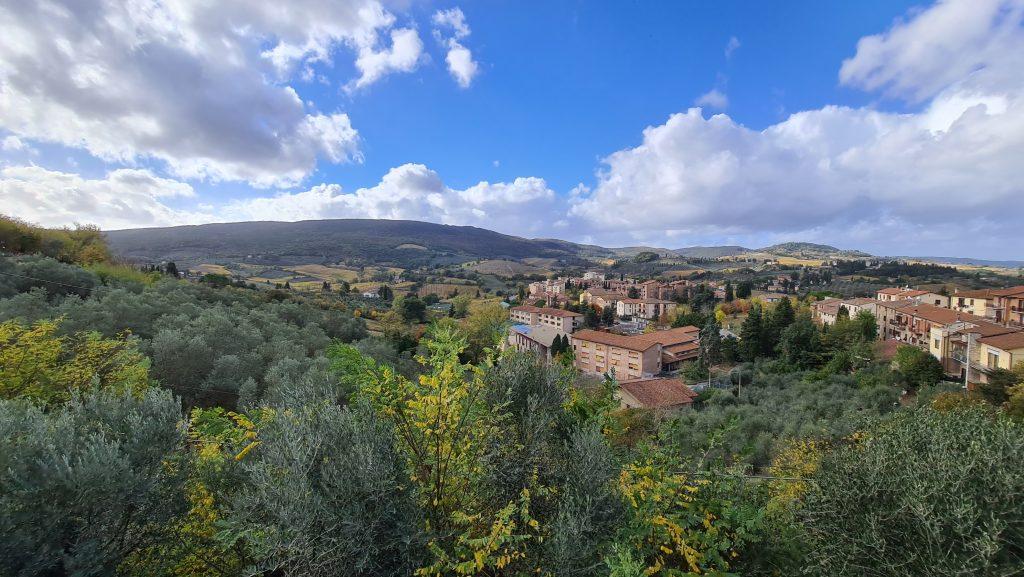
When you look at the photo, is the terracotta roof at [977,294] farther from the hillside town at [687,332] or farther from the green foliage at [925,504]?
the green foliage at [925,504]

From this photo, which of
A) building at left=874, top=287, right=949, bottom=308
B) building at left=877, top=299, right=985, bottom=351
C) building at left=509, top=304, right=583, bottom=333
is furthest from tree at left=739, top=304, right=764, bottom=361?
building at left=874, top=287, right=949, bottom=308

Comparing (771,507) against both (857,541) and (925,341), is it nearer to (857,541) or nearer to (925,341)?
(857,541)

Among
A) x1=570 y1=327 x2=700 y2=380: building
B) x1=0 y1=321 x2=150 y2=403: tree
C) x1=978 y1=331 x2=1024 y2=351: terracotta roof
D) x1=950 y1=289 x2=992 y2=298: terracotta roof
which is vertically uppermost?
x1=0 y1=321 x2=150 y2=403: tree

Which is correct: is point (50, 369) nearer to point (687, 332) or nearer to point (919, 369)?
point (919, 369)

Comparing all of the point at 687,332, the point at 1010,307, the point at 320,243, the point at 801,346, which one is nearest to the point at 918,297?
the point at 1010,307

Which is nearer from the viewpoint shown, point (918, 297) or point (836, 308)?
point (836, 308)

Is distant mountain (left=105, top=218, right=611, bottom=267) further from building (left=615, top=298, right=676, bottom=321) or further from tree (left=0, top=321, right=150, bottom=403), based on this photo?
tree (left=0, top=321, right=150, bottom=403)

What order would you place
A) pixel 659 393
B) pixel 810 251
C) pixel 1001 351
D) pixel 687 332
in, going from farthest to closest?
pixel 810 251 → pixel 687 332 → pixel 659 393 → pixel 1001 351
